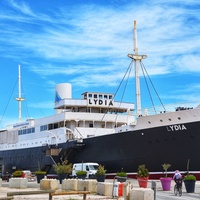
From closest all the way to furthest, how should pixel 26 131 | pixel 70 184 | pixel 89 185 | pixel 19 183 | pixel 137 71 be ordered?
pixel 89 185 → pixel 70 184 → pixel 19 183 → pixel 137 71 → pixel 26 131

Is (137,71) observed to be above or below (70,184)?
above

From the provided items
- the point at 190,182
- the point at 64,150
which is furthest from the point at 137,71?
the point at 190,182

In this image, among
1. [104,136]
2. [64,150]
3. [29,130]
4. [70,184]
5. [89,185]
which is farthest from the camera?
[29,130]

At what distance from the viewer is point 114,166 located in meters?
37.7

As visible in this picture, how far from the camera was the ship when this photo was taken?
108 feet

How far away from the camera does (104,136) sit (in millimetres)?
38500

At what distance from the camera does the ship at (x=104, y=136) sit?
1300 inches

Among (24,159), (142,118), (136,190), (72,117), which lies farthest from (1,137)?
(136,190)

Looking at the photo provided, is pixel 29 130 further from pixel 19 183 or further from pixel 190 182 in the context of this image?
pixel 190 182

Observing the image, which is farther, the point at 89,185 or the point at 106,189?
the point at 89,185

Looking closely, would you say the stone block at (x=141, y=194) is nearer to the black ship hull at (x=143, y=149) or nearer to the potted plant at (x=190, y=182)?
the potted plant at (x=190, y=182)

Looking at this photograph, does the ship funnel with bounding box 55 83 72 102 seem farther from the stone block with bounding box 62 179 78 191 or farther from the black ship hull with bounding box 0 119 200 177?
the stone block with bounding box 62 179 78 191

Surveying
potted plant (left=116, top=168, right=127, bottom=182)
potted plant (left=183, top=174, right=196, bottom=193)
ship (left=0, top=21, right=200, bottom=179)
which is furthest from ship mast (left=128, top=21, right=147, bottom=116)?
potted plant (left=183, top=174, right=196, bottom=193)

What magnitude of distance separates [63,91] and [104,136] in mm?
14013
